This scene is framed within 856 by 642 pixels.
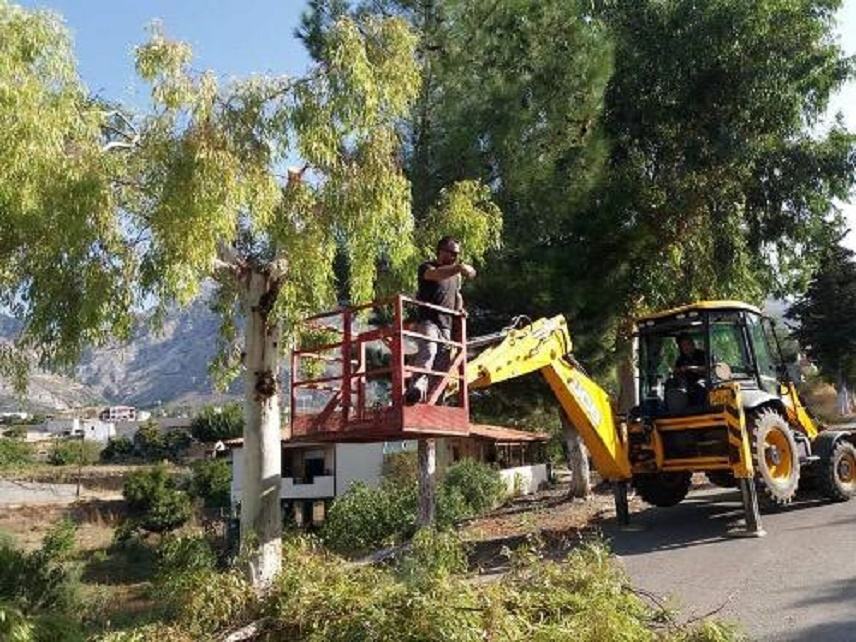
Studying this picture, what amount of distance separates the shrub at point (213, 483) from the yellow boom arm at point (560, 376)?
4064 centimetres

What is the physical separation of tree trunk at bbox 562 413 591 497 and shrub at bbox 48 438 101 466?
76.7 meters

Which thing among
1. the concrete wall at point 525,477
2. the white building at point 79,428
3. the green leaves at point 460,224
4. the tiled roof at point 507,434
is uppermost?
the white building at point 79,428

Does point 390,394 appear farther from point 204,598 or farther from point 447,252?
point 204,598

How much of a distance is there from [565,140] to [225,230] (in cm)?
977

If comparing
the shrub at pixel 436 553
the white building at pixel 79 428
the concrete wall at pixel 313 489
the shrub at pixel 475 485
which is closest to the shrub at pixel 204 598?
the shrub at pixel 436 553

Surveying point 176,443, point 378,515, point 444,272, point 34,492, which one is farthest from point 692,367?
point 176,443

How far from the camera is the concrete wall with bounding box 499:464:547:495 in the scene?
29444 mm

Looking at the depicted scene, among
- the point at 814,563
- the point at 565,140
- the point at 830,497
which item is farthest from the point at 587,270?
the point at 814,563

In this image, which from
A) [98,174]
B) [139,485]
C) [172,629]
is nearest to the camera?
A: [172,629]

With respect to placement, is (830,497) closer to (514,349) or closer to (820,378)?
(514,349)

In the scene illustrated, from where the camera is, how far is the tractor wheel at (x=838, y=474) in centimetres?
1291

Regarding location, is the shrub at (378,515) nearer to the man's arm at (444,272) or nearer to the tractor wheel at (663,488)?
the tractor wheel at (663,488)

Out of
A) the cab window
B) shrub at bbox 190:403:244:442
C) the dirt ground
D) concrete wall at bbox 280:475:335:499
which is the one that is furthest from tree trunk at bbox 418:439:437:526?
shrub at bbox 190:403:244:442

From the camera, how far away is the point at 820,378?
5109cm
